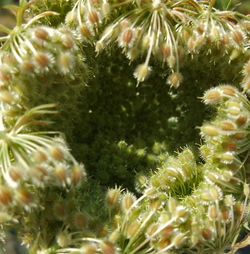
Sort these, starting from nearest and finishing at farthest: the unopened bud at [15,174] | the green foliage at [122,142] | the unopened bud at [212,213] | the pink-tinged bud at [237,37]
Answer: the unopened bud at [15,174] < the green foliage at [122,142] < the unopened bud at [212,213] < the pink-tinged bud at [237,37]

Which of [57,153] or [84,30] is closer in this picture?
[57,153]

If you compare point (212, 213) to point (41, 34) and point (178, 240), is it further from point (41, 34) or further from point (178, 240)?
point (41, 34)

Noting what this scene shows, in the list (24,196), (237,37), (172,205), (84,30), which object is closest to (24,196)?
(24,196)

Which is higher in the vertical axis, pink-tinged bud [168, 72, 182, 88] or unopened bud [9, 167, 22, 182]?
pink-tinged bud [168, 72, 182, 88]

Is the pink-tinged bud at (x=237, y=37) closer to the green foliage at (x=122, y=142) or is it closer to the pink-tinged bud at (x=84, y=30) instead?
the green foliage at (x=122, y=142)

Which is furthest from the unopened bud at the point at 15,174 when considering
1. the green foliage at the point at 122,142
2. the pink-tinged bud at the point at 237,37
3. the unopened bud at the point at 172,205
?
the pink-tinged bud at the point at 237,37

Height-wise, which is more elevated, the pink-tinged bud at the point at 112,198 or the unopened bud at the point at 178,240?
the pink-tinged bud at the point at 112,198

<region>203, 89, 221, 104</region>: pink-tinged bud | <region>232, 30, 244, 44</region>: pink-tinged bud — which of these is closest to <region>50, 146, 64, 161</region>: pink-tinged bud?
<region>203, 89, 221, 104</region>: pink-tinged bud

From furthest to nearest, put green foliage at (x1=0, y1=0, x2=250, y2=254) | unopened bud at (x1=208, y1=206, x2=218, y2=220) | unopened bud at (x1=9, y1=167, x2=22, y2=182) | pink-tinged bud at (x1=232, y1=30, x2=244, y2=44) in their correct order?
pink-tinged bud at (x1=232, y1=30, x2=244, y2=44)
unopened bud at (x1=208, y1=206, x2=218, y2=220)
green foliage at (x1=0, y1=0, x2=250, y2=254)
unopened bud at (x1=9, y1=167, x2=22, y2=182)

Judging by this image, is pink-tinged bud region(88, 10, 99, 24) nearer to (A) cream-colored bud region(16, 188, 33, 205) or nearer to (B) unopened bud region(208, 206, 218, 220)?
(A) cream-colored bud region(16, 188, 33, 205)
